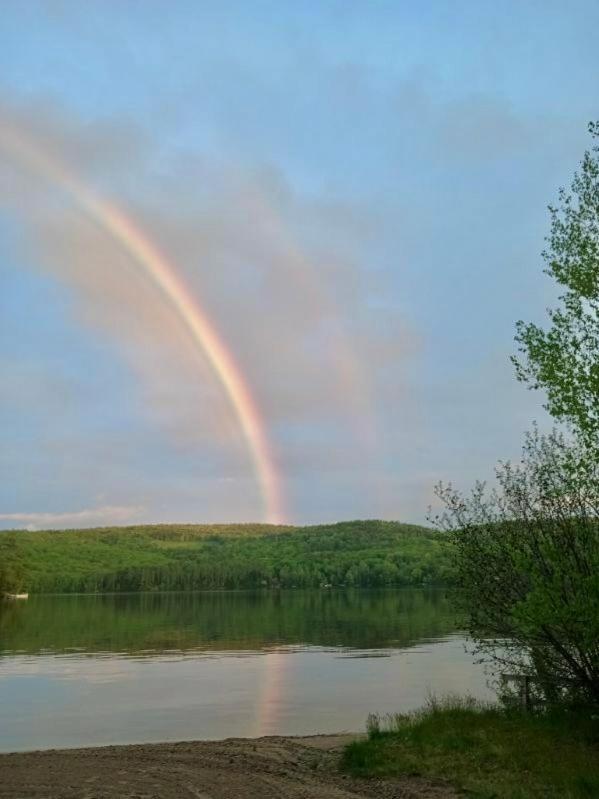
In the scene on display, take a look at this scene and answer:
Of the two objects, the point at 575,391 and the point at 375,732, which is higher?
the point at 575,391

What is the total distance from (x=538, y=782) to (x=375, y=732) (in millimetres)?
6299

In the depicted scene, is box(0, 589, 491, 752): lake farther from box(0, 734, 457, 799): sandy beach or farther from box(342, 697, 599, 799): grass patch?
box(0, 734, 457, 799): sandy beach

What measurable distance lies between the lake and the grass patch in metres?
4.20

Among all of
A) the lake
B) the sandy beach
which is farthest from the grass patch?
the lake

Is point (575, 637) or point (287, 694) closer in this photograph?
point (575, 637)

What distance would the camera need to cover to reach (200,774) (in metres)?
16.0

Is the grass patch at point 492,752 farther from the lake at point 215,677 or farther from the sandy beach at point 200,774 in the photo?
the lake at point 215,677

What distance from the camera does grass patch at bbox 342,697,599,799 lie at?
42.4 feet

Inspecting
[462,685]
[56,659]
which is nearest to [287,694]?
[462,685]

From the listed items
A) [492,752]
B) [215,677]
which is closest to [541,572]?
[492,752]

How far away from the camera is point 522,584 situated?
1825 centimetres

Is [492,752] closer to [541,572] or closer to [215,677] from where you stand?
[541,572]

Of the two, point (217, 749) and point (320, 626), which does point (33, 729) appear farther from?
point (320, 626)

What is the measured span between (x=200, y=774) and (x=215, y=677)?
103ft
